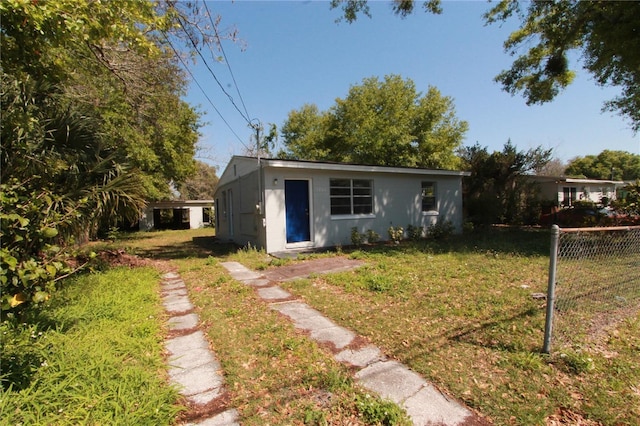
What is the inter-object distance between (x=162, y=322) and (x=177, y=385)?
154cm

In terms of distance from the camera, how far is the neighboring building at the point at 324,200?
8688 mm

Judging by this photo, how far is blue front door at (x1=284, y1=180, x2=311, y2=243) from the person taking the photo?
29.6 feet

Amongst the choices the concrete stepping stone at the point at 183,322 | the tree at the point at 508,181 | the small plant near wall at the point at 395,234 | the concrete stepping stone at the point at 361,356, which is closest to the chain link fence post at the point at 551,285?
the concrete stepping stone at the point at 361,356

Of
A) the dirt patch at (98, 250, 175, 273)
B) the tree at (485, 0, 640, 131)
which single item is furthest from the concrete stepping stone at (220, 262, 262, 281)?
the tree at (485, 0, 640, 131)

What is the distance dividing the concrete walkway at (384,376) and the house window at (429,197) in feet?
30.1

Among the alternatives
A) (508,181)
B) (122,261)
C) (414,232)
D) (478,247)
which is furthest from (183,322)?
(508,181)

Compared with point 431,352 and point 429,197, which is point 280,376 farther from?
point 429,197

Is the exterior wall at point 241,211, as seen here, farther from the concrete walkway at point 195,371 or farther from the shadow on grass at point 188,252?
the concrete walkway at point 195,371

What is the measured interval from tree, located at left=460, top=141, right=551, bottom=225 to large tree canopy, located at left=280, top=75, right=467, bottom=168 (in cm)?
548

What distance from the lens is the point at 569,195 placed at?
20531mm

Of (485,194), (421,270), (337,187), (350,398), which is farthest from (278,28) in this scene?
(485,194)

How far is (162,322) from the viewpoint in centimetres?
375

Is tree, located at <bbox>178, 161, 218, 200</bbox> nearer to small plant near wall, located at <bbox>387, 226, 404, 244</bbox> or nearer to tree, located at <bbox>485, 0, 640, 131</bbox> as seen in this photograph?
small plant near wall, located at <bbox>387, 226, 404, 244</bbox>

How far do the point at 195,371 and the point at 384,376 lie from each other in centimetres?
165
